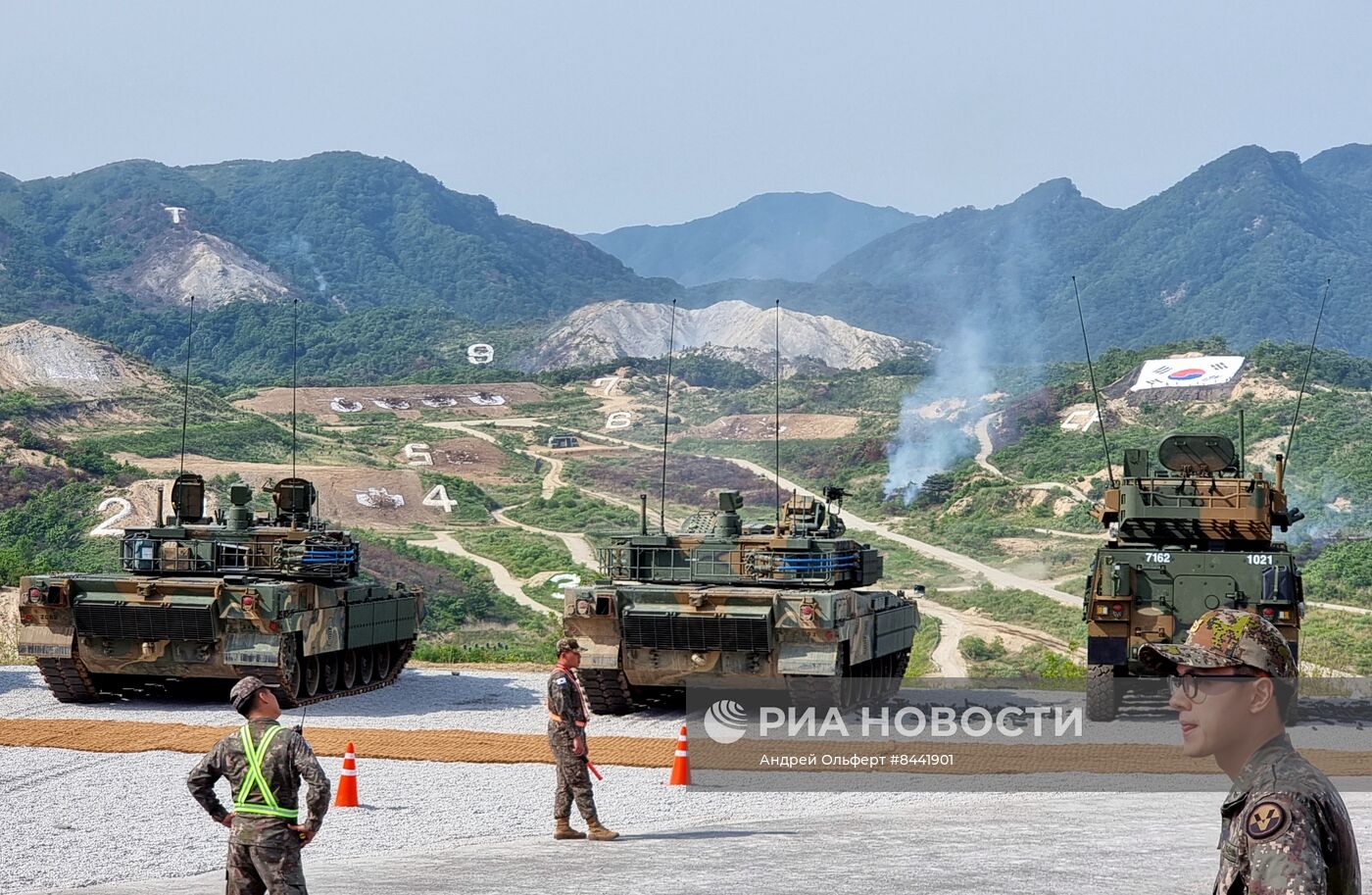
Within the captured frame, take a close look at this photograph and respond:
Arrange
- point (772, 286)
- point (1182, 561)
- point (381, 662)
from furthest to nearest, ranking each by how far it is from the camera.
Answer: point (772, 286) → point (381, 662) → point (1182, 561)

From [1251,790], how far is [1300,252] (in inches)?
6152

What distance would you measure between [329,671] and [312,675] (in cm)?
67

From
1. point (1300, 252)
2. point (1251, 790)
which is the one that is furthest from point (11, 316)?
point (1251, 790)

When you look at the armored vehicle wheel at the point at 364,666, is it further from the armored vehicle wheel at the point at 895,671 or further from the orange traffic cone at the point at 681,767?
Result: the orange traffic cone at the point at 681,767

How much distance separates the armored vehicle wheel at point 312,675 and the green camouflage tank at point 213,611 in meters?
0.02

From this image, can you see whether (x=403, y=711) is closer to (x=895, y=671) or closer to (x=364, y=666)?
(x=364, y=666)

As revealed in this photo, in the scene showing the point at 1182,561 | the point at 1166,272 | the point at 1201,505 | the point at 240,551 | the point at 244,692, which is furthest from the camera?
the point at 1166,272

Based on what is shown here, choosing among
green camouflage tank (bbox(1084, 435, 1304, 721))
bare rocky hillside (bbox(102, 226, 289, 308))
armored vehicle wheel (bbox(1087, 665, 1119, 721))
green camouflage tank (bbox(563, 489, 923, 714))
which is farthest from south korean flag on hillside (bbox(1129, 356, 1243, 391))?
bare rocky hillside (bbox(102, 226, 289, 308))

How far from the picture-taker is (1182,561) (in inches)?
879

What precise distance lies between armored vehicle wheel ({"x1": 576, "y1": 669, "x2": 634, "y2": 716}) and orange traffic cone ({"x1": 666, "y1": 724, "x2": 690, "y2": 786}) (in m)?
5.62

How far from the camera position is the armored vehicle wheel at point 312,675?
25016 mm

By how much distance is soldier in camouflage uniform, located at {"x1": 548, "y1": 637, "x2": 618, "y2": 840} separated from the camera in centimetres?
1420

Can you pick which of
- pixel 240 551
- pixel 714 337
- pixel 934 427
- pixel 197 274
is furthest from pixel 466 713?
pixel 197 274

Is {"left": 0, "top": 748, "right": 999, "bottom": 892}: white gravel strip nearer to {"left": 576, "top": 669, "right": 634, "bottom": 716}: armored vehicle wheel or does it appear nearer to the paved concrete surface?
the paved concrete surface
